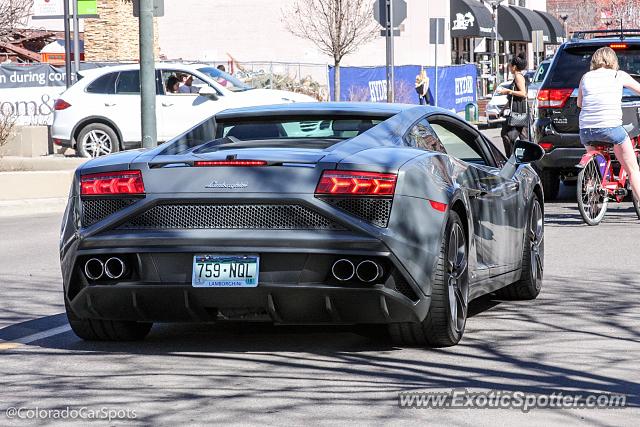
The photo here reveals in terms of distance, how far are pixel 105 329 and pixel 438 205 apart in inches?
77.5

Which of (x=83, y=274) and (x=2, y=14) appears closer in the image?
(x=83, y=274)

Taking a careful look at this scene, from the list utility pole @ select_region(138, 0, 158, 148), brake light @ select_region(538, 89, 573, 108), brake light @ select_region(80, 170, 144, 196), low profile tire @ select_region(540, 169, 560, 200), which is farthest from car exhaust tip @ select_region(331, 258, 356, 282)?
utility pole @ select_region(138, 0, 158, 148)

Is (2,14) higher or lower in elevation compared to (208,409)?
higher

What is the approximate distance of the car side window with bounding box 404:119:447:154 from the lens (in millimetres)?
7723

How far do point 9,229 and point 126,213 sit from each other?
9.52m

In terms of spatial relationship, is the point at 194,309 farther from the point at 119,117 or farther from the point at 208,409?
the point at 119,117

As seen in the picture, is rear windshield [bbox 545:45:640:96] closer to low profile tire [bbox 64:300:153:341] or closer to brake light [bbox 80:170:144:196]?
low profile tire [bbox 64:300:153:341]

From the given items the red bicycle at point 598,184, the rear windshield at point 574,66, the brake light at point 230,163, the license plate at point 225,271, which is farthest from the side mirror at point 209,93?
the license plate at point 225,271

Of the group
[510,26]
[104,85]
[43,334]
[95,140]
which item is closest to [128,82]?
[104,85]

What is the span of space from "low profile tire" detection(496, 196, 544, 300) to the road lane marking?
297 cm

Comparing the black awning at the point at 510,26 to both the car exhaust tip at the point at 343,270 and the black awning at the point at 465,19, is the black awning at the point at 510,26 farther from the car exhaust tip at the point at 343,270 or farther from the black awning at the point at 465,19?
the car exhaust tip at the point at 343,270

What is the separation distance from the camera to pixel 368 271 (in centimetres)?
680

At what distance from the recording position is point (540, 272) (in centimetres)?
966

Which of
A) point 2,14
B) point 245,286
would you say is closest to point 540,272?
point 245,286
